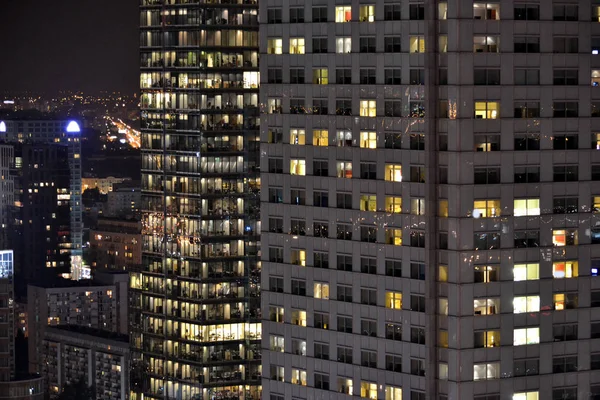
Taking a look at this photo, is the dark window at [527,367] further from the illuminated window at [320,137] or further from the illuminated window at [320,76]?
the illuminated window at [320,76]

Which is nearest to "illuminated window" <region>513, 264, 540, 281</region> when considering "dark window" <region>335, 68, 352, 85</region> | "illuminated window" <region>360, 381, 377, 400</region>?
"illuminated window" <region>360, 381, 377, 400</region>

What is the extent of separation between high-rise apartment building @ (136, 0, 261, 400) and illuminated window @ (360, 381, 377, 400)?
150 ft

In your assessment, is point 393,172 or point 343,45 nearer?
point 393,172

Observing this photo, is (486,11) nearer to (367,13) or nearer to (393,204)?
(367,13)

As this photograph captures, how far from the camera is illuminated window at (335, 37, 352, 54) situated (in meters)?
105

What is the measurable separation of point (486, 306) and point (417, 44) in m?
14.1

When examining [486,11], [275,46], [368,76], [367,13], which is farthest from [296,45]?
[486,11]

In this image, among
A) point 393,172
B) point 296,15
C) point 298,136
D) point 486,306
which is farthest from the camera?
point 298,136

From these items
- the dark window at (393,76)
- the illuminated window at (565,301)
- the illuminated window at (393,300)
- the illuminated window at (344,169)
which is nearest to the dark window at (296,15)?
the dark window at (393,76)

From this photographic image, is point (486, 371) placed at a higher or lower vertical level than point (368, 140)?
lower

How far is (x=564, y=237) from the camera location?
4001 inches

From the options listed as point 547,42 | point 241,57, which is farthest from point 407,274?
point 241,57

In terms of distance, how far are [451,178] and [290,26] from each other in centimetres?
1490

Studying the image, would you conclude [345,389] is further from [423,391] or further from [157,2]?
[157,2]
